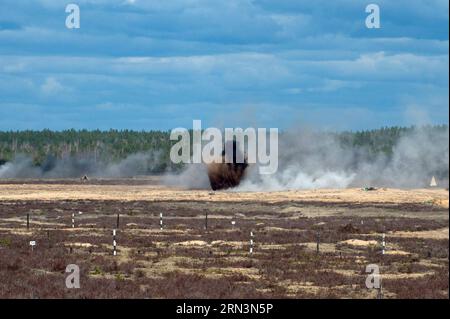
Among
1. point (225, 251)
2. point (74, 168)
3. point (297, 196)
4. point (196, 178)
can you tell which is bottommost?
point (225, 251)

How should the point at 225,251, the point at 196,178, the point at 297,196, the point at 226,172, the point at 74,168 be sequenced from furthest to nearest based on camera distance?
the point at 74,168 → the point at 196,178 → the point at 226,172 → the point at 297,196 → the point at 225,251

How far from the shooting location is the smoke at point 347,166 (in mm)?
107438

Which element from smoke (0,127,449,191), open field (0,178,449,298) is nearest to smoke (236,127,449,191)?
smoke (0,127,449,191)

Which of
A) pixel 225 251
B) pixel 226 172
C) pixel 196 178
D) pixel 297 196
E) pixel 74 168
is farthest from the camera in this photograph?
Answer: pixel 74 168

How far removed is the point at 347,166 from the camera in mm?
122625

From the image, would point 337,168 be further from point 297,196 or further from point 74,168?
point 74,168

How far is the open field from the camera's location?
28.1m

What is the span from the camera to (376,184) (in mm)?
110375

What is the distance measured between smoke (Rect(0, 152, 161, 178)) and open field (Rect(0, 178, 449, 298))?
103113mm

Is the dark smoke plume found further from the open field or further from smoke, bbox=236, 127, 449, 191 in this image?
the open field

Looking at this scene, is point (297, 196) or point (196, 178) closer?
point (297, 196)

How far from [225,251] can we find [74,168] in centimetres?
15075

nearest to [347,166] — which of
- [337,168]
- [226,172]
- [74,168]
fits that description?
[337,168]

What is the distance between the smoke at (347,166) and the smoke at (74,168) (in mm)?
62957
